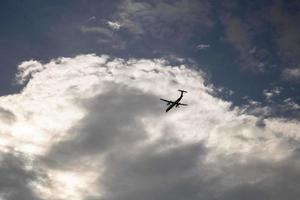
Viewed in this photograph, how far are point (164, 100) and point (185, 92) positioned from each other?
9336mm

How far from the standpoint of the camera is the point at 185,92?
513 ft

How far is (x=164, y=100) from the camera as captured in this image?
502 ft
